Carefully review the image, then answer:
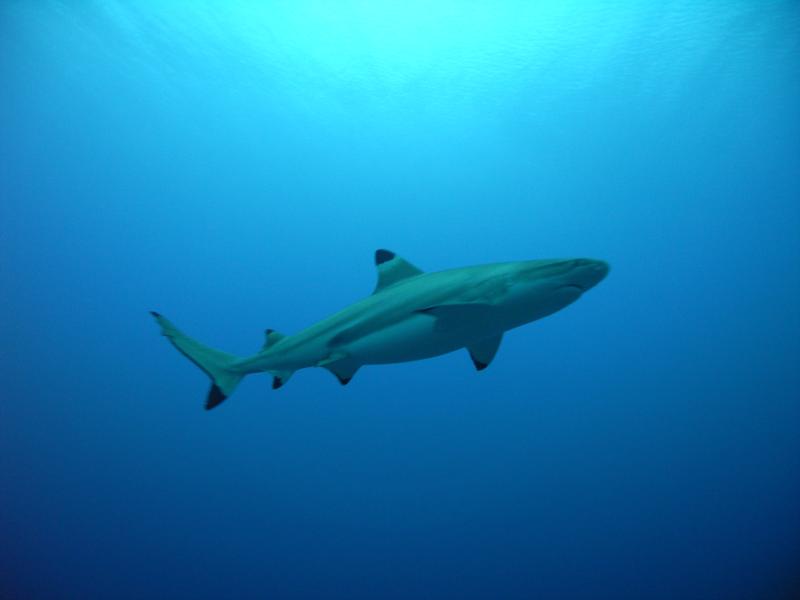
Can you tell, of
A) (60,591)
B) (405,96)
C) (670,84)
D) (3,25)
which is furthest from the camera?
(405,96)

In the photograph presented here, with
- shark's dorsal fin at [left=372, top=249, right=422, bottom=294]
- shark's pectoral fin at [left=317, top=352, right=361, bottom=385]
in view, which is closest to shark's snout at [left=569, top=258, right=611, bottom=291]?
shark's dorsal fin at [left=372, top=249, right=422, bottom=294]

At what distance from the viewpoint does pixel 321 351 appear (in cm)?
369

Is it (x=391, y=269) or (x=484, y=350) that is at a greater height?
(x=391, y=269)

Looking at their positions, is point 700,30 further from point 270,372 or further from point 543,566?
point 543,566

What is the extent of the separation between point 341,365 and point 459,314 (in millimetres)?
1085

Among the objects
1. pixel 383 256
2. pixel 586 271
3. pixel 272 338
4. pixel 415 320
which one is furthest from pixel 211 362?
pixel 586 271

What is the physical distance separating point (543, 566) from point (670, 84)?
9.92 metres

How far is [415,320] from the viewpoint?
3.34 m

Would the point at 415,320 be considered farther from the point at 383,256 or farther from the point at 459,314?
the point at 383,256

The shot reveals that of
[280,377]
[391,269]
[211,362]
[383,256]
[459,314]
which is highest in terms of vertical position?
[383,256]

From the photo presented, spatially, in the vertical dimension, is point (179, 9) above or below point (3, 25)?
above

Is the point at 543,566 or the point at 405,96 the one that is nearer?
the point at 543,566

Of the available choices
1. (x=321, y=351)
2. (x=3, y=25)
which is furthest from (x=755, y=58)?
(x=3, y=25)

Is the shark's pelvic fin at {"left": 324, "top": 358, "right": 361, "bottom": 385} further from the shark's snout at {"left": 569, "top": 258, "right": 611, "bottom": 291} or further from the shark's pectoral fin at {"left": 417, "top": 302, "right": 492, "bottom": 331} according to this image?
the shark's snout at {"left": 569, "top": 258, "right": 611, "bottom": 291}
